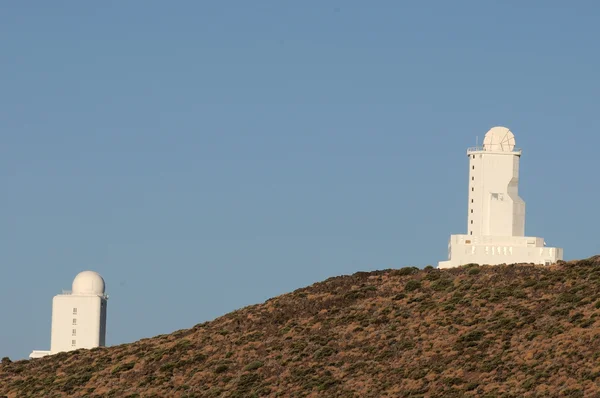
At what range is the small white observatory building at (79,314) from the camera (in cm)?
13625

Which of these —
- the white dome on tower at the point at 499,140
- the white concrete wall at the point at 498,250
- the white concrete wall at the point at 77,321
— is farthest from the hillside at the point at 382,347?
the white concrete wall at the point at 77,321

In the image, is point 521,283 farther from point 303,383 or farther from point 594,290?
point 303,383

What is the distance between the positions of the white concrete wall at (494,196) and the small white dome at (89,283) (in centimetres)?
4405

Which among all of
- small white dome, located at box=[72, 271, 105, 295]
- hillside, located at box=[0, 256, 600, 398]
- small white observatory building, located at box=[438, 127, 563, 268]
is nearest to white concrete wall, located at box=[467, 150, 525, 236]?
small white observatory building, located at box=[438, 127, 563, 268]

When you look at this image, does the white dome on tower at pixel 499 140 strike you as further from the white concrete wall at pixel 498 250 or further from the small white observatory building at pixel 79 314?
the small white observatory building at pixel 79 314

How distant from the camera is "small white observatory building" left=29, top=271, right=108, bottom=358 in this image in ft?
447

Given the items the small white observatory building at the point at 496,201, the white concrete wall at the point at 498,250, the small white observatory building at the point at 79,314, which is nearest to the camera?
the white concrete wall at the point at 498,250

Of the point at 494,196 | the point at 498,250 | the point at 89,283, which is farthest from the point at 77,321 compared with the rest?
the point at 498,250

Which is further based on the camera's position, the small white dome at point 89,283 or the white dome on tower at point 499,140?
the small white dome at point 89,283

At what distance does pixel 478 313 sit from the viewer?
58.1 meters

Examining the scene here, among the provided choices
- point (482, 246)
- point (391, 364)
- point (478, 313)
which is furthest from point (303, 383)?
point (482, 246)

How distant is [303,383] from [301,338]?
622cm

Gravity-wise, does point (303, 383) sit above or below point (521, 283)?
below

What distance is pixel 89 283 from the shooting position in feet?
447
